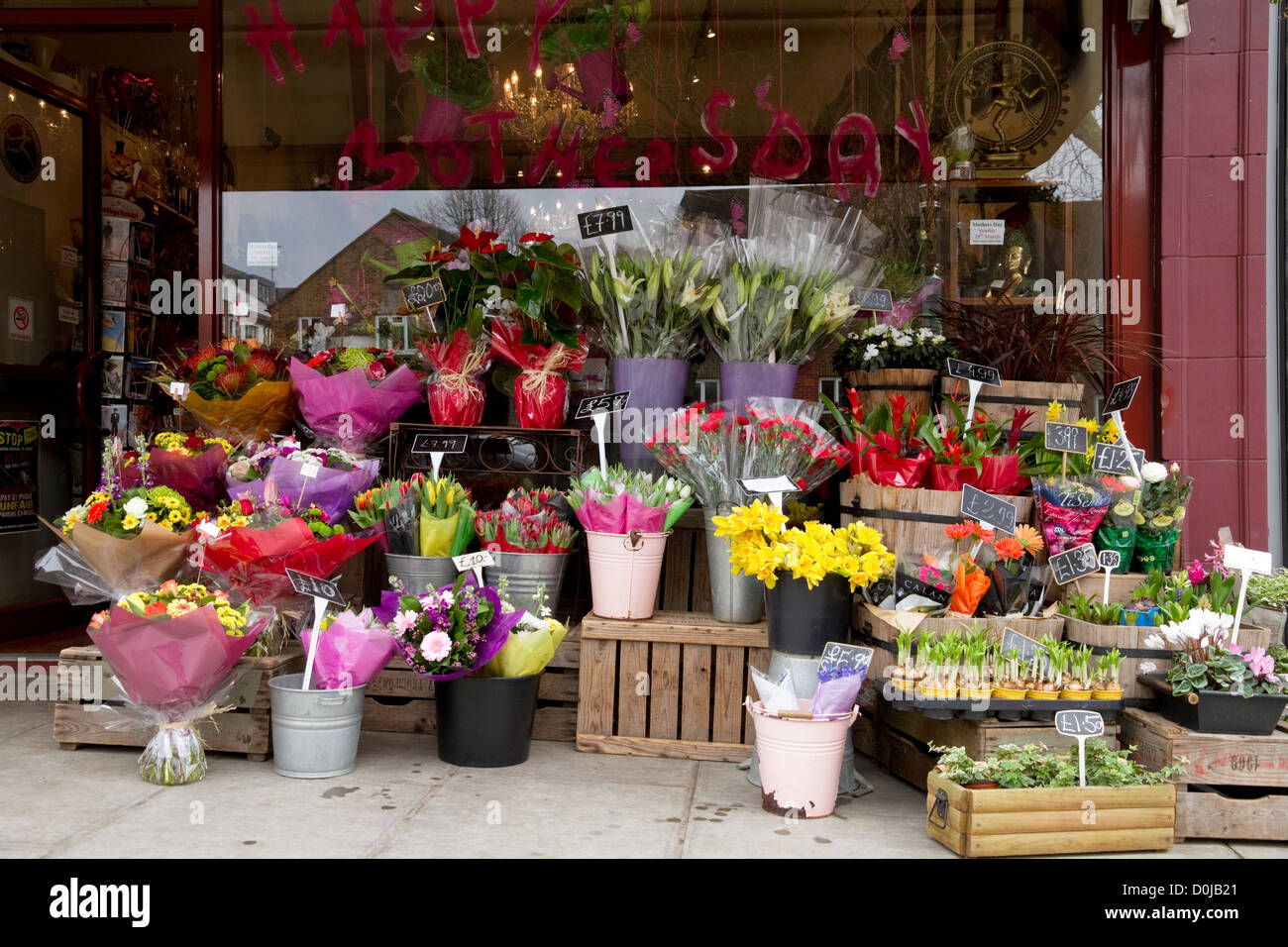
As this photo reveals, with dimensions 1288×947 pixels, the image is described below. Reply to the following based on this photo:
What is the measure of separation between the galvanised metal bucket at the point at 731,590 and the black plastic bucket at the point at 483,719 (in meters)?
0.75

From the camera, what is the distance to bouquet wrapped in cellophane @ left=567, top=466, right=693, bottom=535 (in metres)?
4.12

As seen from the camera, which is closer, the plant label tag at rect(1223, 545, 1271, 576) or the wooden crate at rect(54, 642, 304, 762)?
the plant label tag at rect(1223, 545, 1271, 576)

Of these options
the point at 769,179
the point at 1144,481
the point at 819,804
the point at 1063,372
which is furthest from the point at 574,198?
the point at 819,804

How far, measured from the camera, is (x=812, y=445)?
403cm

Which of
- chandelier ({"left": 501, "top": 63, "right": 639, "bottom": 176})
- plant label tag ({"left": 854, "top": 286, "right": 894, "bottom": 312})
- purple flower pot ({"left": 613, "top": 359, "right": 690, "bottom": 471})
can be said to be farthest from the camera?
chandelier ({"left": 501, "top": 63, "right": 639, "bottom": 176})

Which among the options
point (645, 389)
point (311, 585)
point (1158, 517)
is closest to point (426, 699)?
point (311, 585)

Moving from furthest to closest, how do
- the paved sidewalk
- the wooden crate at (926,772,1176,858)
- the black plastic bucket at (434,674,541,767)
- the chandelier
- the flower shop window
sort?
the chandelier, the flower shop window, the black plastic bucket at (434,674,541,767), the paved sidewalk, the wooden crate at (926,772,1176,858)

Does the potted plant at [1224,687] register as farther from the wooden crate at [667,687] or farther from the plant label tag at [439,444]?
the plant label tag at [439,444]

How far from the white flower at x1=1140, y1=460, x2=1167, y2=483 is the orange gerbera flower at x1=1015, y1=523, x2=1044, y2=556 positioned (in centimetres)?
62

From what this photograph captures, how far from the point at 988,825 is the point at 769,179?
3489mm

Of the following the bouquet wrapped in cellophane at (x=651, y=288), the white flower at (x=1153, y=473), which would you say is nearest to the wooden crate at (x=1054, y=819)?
the white flower at (x=1153, y=473)

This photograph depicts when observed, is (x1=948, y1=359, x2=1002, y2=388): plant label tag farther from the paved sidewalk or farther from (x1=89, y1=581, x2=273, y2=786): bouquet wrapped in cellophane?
(x1=89, y1=581, x2=273, y2=786): bouquet wrapped in cellophane

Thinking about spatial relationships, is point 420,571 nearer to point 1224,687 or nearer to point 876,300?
point 876,300

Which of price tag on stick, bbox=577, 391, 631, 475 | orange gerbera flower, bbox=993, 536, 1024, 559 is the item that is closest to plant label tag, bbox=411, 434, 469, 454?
price tag on stick, bbox=577, 391, 631, 475
